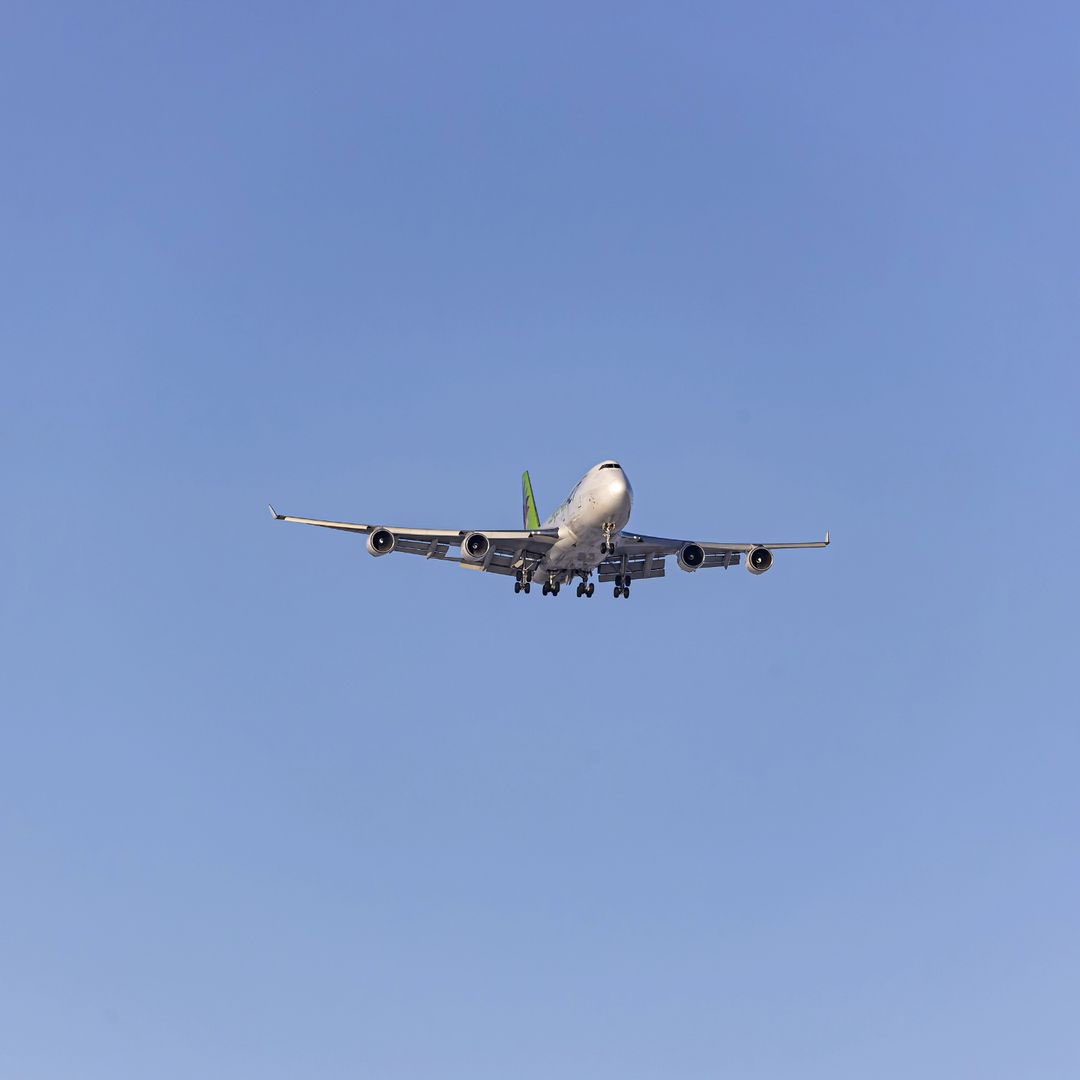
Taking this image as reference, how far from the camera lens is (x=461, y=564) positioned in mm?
71250

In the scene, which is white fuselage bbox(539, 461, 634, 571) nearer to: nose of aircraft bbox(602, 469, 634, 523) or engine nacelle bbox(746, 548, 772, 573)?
nose of aircraft bbox(602, 469, 634, 523)

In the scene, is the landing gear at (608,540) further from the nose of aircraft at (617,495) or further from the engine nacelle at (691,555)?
the engine nacelle at (691,555)

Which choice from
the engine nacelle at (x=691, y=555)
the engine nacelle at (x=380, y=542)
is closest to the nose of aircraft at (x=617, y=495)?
the engine nacelle at (x=691, y=555)

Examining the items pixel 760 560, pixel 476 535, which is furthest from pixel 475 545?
pixel 760 560

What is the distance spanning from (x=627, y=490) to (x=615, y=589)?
924 centimetres

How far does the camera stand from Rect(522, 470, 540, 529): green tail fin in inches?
3282

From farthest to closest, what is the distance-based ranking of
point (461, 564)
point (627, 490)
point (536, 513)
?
point (536, 513)
point (461, 564)
point (627, 490)

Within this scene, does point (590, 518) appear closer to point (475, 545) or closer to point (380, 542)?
point (475, 545)

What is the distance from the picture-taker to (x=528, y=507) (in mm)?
84938

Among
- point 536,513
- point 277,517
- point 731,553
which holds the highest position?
point 536,513

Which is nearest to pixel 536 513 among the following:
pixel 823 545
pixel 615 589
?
pixel 615 589

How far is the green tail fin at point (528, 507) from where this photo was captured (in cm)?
8338

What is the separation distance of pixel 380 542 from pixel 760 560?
56.0ft

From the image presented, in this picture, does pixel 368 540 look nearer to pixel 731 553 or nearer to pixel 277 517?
pixel 277 517
